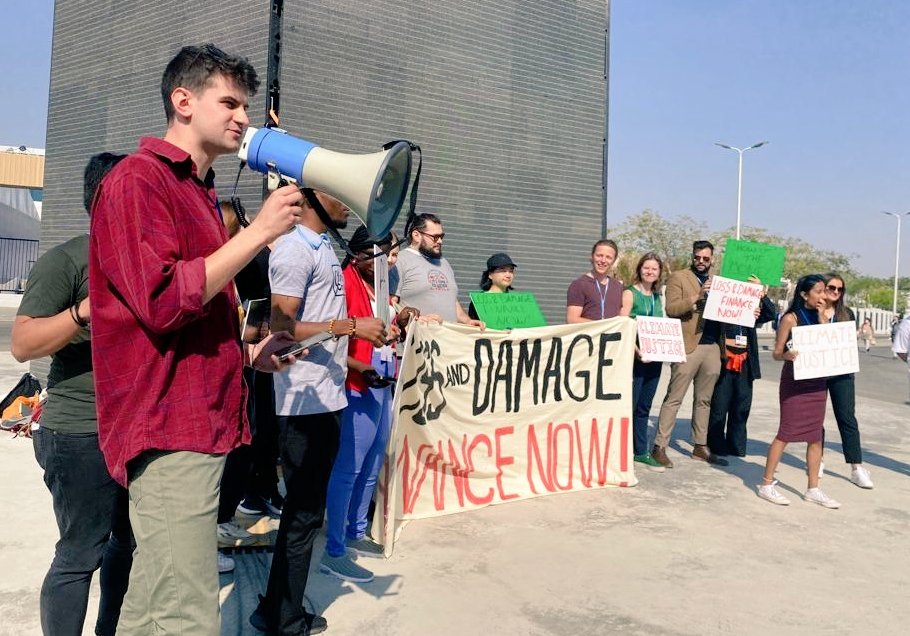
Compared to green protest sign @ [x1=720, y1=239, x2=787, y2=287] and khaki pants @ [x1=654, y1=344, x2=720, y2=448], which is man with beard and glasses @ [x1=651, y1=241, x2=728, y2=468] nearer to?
khaki pants @ [x1=654, y1=344, x2=720, y2=448]

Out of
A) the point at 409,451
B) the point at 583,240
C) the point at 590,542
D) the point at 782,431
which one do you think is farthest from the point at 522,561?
the point at 583,240

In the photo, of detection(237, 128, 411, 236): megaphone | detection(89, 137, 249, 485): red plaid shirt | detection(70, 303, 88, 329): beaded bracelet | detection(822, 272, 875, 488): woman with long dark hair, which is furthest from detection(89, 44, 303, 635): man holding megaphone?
detection(822, 272, 875, 488): woman with long dark hair

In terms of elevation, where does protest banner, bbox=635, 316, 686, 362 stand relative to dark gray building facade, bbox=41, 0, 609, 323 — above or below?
below

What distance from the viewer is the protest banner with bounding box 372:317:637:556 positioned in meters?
4.93

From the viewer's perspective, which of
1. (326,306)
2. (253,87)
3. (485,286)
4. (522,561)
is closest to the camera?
(253,87)

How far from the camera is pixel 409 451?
16.3 feet

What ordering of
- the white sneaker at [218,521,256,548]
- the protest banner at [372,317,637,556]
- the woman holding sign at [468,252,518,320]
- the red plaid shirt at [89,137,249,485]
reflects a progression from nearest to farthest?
the red plaid shirt at [89,137,249,485]
the white sneaker at [218,521,256,548]
the protest banner at [372,317,637,556]
the woman holding sign at [468,252,518,320]

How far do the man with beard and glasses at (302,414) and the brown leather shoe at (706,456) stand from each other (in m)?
4.63

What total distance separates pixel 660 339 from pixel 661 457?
101cm

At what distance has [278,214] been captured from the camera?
179 cm

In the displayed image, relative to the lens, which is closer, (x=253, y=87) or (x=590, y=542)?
(x=253, y=87)

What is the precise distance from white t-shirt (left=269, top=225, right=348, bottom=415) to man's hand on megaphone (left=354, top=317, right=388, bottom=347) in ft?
0.55

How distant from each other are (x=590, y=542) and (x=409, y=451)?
1.23 meters

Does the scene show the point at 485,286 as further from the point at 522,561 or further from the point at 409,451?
the point at 522,561
